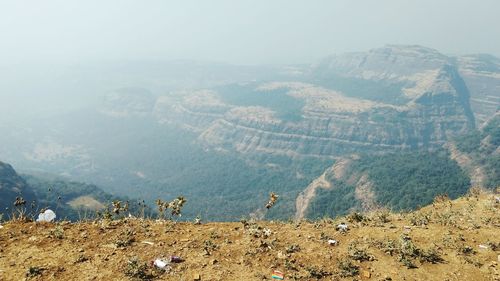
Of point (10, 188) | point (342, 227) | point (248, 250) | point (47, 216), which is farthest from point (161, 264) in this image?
point (10, 188)

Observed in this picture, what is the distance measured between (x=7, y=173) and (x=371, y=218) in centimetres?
19787

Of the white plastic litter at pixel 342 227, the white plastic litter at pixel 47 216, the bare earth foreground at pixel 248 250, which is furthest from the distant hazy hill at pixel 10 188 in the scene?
the white plastic litter at pixel 342 227

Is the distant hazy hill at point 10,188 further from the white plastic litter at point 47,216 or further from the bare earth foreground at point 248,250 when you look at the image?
the bare earth foreground at point 248,250

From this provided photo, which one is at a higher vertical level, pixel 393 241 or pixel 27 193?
pixel 393 241

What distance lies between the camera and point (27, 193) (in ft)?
558

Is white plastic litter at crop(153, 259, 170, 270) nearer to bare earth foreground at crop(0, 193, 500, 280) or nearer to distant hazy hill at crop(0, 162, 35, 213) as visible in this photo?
bare earth foreground at crop(0, 193, 500, 280)

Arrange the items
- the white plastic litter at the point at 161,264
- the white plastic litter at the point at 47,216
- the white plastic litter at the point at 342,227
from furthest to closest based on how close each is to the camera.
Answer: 1. the white plastic litter at the point at 342,227
2. the white plastic litter at the point at 47,216
3. the white plastic litter at the point at 161,264

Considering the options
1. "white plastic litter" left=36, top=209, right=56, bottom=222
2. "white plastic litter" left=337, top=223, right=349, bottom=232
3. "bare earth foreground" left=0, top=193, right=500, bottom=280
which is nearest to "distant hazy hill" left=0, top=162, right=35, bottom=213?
"white plastic litter" left=36, top=209, right=56, bottom=222

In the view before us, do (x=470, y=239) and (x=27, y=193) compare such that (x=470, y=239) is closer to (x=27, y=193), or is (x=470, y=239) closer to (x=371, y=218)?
(x=371, y=218)

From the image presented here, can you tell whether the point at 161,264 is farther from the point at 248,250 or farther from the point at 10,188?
the point at 10,188

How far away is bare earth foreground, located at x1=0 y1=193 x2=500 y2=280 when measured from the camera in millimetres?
12648

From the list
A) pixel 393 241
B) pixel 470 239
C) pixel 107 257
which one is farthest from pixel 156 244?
pixel 470 239

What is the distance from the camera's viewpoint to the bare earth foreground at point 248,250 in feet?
41.5

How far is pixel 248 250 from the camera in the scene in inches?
563
